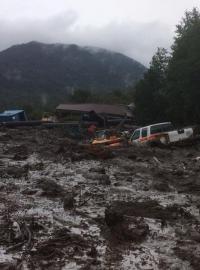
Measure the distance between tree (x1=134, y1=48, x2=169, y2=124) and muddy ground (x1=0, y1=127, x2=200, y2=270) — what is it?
3002 centimetres

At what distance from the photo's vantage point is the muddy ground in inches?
342

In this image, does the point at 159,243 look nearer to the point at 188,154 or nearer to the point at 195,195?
the point at 195,195

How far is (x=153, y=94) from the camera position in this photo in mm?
52375

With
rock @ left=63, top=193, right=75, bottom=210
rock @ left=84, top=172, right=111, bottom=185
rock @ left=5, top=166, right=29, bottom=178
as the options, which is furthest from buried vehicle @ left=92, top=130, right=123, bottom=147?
rock @ left=63, top=193, right=75, bottom=210

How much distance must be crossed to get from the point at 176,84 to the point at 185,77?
2.93 m

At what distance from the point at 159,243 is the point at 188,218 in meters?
1.98

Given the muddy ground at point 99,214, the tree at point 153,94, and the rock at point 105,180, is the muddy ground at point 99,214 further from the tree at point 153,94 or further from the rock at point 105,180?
the tree at point 153,94

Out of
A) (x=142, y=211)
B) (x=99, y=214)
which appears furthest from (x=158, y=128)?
(x=99, y=214)

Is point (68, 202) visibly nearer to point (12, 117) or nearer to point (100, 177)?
point (100, 177)

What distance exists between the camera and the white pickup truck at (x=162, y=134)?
27672 millimetres

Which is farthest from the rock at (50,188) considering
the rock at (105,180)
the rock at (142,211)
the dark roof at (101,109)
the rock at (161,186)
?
the dark roof at (101,109)

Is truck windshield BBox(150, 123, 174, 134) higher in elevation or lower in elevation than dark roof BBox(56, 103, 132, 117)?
lower

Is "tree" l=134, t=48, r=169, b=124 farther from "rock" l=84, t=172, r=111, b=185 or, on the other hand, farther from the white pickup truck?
"rock" l=84, t=172, r=111, b=185

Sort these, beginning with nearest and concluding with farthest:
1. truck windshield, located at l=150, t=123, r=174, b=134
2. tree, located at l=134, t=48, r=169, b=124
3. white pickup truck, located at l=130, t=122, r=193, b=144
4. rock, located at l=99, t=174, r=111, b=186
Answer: rock, located at l=99, t=174, r=111, b=186 < white pickup truck, located at l=130, t=122, r=193, b=144 < truck windshield, located at l=150, t=123, r=174, b=134 < tree, located at l=134, t=48, r=169, b=124
